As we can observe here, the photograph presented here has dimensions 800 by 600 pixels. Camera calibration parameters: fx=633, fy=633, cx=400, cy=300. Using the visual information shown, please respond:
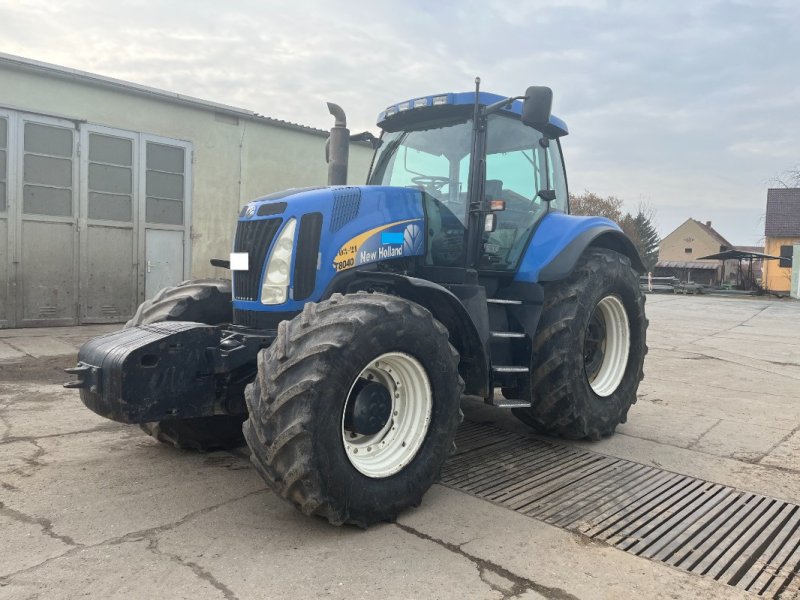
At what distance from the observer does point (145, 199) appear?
11.4 meters

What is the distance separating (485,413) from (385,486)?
2558 mm

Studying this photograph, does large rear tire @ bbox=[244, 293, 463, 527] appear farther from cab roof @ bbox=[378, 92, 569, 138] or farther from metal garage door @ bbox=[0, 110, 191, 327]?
metal garage door @ bbox=[0, 110, 191, 327]

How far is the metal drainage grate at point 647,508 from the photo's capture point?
9.61 feet

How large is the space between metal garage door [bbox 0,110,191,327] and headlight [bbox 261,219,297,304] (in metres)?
8.36

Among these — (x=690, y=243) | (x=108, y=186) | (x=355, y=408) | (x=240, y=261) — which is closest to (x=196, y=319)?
(x=240, y=261)

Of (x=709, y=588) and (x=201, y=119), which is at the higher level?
(x=201, y=119)

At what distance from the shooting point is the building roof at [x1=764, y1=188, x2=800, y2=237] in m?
36.1

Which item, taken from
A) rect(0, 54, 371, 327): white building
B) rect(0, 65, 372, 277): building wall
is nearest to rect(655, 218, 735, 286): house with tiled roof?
rect(0, 65, 372, 277): building wall

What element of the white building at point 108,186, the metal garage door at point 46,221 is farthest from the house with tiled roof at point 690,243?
the metal garage door at point 46,221

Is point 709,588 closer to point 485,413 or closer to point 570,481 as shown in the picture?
point 570,481

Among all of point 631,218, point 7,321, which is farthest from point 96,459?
point 631,218

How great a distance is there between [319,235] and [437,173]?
132 centimetres

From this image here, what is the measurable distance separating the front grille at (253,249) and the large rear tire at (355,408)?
79cm

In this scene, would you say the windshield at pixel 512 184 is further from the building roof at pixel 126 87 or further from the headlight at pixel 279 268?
the building roof at pixel 126 87
